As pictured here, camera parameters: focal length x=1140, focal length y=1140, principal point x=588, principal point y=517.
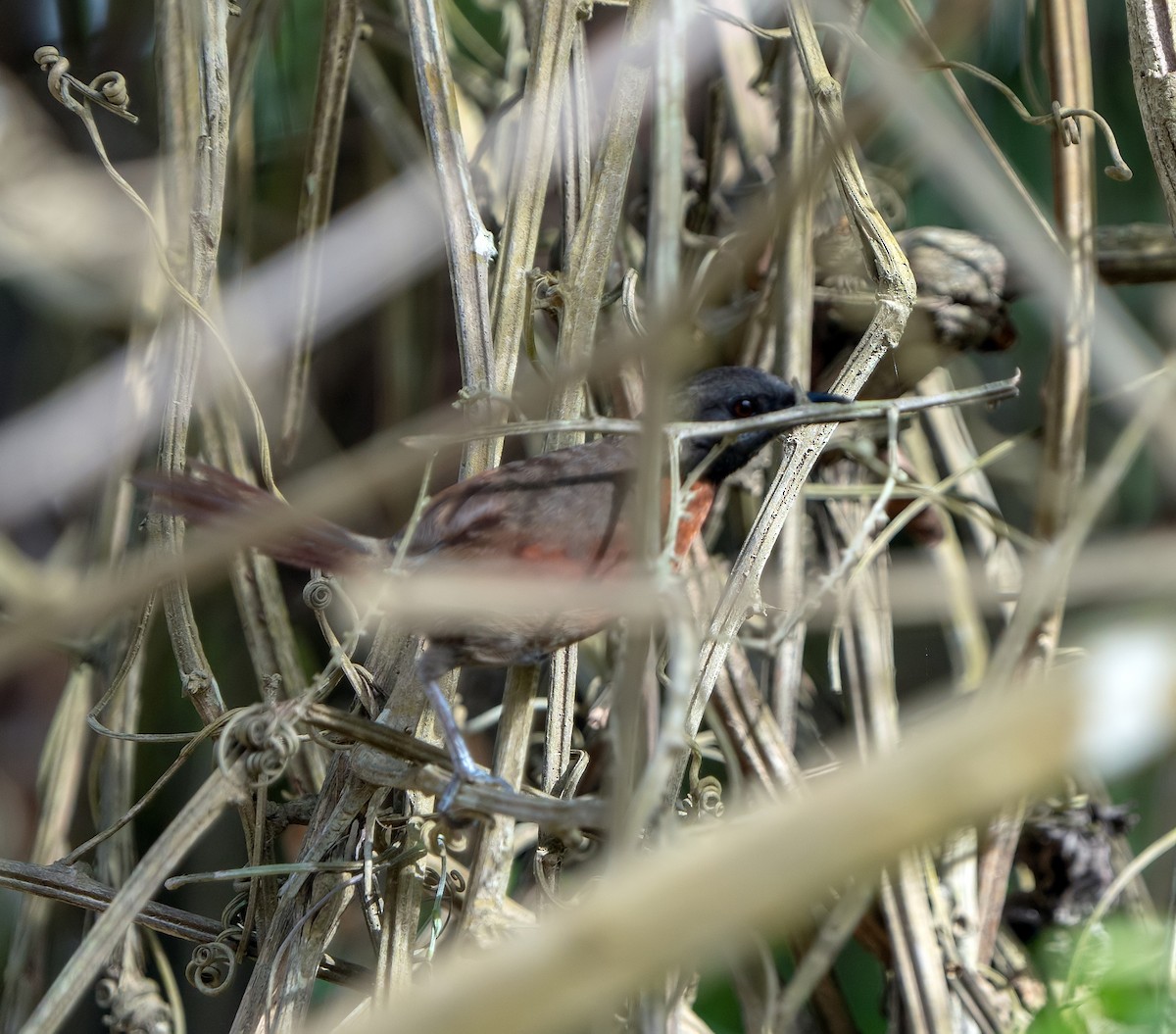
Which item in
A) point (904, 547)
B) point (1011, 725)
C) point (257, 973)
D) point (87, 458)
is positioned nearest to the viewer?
point (1011, 725)

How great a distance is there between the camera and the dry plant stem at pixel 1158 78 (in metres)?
1.75

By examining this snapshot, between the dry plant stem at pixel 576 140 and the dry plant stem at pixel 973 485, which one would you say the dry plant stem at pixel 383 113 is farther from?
the dry plant stem at pixel 973 485

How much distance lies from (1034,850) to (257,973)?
166 centimetres

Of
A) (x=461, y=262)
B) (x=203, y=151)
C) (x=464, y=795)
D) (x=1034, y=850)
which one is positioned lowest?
(x=1034, y=850)

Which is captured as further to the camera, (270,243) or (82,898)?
(270,243)

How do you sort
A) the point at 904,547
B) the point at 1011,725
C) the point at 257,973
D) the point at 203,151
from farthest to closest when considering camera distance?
the point at 904,547, the point at 203,151, the point at 257,973, the point at 1011,725

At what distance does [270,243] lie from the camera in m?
3.12

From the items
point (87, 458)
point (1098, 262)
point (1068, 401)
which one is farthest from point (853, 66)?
point (87, 458)

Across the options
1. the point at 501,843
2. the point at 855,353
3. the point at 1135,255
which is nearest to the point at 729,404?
the point at 855,353

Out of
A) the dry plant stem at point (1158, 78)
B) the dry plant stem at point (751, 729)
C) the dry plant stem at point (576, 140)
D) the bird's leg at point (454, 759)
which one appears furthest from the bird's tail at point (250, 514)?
the dry plant stem at point (1158, 78)

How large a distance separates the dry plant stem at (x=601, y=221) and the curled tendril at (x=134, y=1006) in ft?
4.82

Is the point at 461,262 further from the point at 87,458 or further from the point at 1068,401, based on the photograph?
the point at 1068,401

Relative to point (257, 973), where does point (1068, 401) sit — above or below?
above

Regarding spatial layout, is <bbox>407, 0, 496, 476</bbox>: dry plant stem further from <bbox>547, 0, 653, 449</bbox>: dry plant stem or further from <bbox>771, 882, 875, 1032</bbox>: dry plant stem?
<bbox>771, 882, 875, 1032</bbox>: dry plant stem
